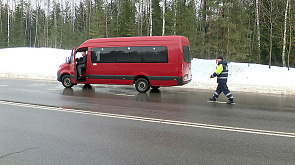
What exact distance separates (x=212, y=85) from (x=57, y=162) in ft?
41.2

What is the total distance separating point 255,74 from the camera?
19.9 meters

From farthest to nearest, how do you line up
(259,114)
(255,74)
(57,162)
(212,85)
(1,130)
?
(255,74) → (212,85) → (259,114) → (1,130) → (57,162)

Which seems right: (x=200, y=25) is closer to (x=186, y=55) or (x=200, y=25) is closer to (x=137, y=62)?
(x=186, y=55)

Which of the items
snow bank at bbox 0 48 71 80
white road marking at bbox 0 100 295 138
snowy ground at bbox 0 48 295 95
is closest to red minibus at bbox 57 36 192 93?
snowy ground at bbox 0 48 295 95

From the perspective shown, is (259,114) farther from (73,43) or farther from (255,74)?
(73,43)

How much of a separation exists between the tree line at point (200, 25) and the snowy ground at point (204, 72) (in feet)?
4.98

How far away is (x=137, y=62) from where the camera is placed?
1281 centimetres

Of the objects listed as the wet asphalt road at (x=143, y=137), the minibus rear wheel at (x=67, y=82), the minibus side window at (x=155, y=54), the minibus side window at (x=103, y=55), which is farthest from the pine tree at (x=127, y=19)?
the wet asphalt road at (x=143, y=137)

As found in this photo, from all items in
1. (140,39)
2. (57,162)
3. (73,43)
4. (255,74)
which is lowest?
(57,162)

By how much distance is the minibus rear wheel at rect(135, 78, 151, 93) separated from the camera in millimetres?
12664

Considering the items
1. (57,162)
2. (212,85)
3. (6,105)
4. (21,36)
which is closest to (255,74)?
(212,85)

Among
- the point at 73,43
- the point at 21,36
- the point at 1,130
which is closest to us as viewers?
the point at 1,130

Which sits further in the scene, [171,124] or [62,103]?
[62,103]

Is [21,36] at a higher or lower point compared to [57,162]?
higher
